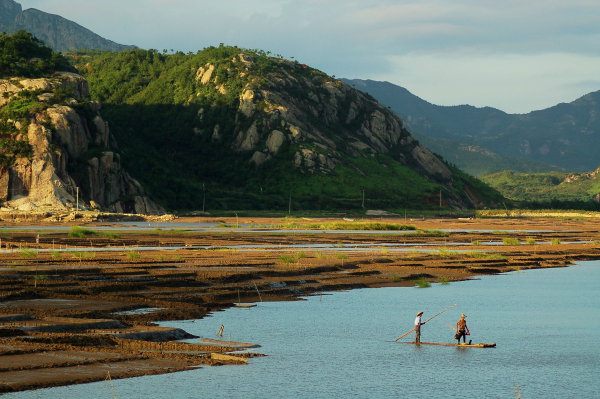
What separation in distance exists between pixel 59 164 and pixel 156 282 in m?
127

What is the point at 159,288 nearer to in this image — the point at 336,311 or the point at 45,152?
the point at 336,311

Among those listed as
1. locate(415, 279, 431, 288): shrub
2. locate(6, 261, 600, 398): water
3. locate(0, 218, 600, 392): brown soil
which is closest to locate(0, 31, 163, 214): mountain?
locate(0, 218, 600, 392): brown soil

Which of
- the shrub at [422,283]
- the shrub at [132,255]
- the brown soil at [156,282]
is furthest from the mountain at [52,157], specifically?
the shrub at [422,283]

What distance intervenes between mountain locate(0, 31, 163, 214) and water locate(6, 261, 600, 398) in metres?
122

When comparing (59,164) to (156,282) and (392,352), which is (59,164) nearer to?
(156,282)

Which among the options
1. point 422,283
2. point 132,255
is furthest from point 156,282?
point 422,283

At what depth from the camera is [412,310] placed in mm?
54594

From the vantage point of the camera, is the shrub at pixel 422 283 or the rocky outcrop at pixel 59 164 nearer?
the shrub at pixel 422 283

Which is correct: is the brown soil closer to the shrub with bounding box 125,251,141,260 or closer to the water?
the shrub with bounding box 125,251,141,260

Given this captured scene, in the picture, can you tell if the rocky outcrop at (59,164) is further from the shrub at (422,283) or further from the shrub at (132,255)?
the shrub at (422,283)

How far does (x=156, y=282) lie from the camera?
59.1 m

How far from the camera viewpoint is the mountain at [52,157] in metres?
174

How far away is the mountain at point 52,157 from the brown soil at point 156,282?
61.1m

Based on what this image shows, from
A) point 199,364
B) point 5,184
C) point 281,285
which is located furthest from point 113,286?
point 5,184
